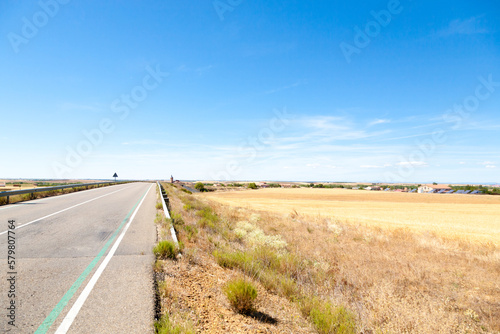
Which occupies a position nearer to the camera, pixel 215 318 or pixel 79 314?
pixel 79 314

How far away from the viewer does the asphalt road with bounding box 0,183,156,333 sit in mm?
3514

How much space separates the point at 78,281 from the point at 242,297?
323 cm

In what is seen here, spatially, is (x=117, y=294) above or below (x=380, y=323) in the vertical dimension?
above

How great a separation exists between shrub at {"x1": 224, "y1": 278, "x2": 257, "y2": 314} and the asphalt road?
130 cm

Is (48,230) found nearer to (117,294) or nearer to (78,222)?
(78,222)

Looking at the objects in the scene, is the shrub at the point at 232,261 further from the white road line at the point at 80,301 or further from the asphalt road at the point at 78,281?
the white road line at the point at 80,301

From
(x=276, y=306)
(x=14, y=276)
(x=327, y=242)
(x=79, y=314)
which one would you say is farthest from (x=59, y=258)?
(x=327, y=242)

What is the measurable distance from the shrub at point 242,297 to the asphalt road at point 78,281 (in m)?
1.30

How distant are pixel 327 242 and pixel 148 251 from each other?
7746 mm

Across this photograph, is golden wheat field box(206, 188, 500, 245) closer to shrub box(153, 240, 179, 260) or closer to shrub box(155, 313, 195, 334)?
shrub box(153, 240, 179, 260)

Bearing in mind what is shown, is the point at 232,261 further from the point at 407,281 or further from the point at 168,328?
the point at 407,281

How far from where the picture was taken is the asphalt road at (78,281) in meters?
3.51

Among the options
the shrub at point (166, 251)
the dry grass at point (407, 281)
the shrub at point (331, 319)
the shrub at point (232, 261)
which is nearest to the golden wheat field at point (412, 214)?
the dry grass at point (407, 281)

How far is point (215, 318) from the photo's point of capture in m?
3.94
